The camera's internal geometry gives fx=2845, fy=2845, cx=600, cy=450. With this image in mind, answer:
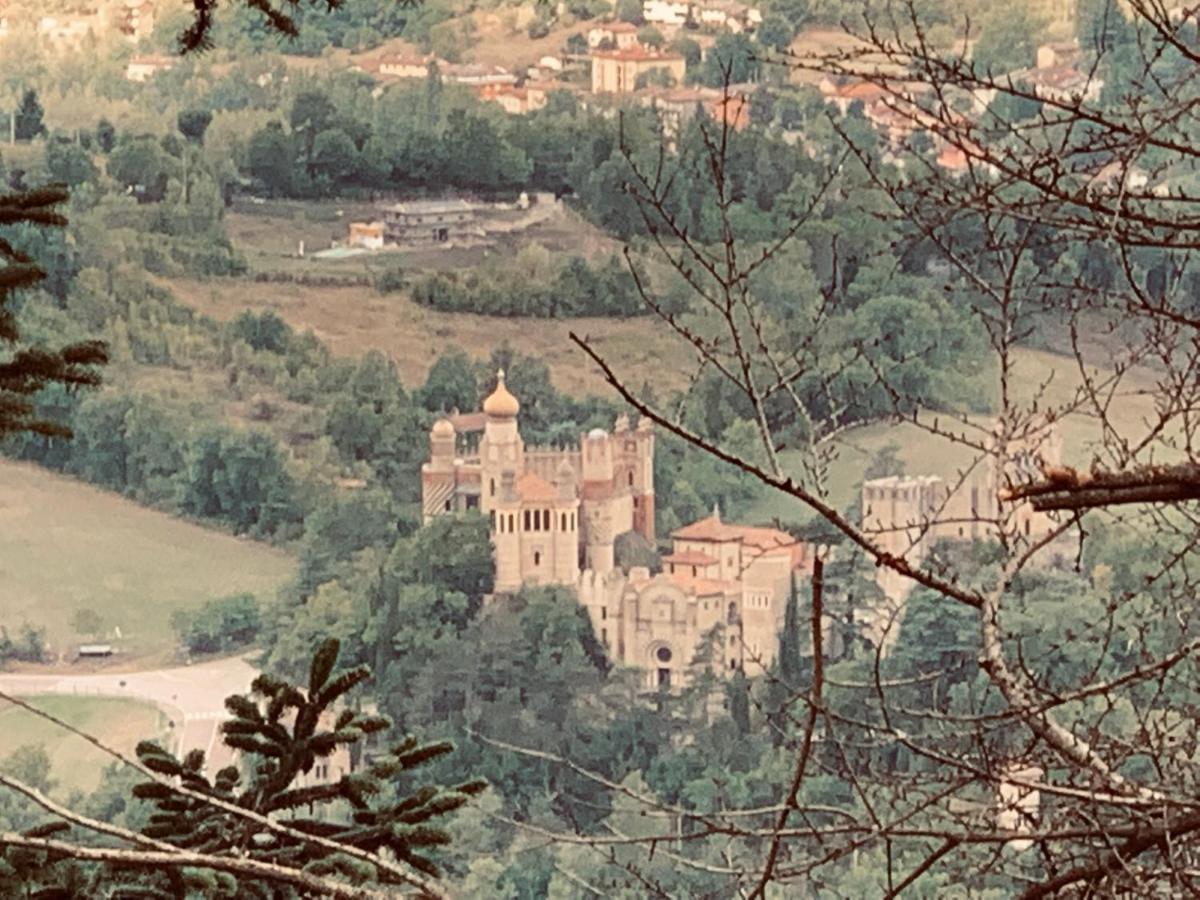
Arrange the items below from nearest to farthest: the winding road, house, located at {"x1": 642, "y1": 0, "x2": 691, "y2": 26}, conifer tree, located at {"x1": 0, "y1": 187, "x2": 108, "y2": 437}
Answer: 1. conifer tree, located at {"x1": 0, "y1": 187, "x2": 108, "y2": 437}
2. the winding road
3. house, located at {"x1": 642, "y1": 0, "x2": 691, "y2": 26}

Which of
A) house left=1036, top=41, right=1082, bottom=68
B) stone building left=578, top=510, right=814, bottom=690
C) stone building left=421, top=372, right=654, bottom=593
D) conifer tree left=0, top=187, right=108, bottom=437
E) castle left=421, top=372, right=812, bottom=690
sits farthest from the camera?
house left=1036, top=41, right=1082, bottom=68

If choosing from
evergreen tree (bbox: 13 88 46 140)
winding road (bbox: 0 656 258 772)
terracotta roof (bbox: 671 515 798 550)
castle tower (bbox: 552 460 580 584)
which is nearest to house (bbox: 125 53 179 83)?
evergreen tree (bbox: 13 88 46 140)

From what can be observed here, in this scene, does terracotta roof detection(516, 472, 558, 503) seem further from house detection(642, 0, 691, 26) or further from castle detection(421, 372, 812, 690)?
house detection(642, 0, 691, 26)

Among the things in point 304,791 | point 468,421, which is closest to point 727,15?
point 468,421

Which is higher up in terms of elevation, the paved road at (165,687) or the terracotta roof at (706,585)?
the terracotta roof at (706,585)

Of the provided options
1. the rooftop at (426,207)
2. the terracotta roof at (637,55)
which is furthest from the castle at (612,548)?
the terracotta roof at (637,55)

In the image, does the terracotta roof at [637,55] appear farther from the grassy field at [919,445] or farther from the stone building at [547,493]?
the grassy field at [919,445]
